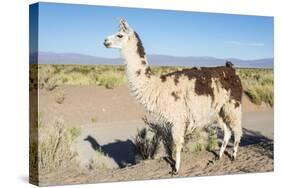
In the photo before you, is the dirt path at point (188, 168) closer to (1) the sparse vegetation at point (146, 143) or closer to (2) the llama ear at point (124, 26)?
(1) the sparse vegetation at point (146, 143)

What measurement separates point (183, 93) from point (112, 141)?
1533 mm

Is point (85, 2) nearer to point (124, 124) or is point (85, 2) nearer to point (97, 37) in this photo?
point (97, 37)

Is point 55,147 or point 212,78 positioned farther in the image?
point 212,78

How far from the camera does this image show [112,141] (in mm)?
13406

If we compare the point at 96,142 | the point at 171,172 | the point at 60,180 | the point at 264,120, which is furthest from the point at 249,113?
the point at 60,180

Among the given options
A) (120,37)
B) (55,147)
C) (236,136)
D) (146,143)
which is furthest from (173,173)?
(120,37)

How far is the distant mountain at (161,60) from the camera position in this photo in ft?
40.9

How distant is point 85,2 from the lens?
13023 millimetres

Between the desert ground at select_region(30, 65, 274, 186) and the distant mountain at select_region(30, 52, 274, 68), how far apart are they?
0.57 feet

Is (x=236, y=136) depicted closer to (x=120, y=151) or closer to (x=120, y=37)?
(x=120, y=151)

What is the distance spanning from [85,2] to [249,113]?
3995 mm

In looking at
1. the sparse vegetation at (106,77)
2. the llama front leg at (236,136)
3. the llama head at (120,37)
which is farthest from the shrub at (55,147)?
the llama front leg at (236,136)

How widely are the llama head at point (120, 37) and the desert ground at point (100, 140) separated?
1.58ft

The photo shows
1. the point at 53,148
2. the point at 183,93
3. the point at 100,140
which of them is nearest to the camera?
the point at 53,148
